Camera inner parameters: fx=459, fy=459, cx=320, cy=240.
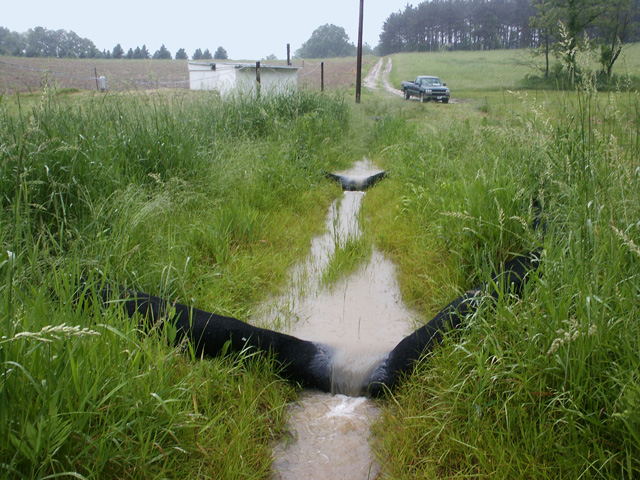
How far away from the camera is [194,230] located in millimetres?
4250

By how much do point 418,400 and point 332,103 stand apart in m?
9.61

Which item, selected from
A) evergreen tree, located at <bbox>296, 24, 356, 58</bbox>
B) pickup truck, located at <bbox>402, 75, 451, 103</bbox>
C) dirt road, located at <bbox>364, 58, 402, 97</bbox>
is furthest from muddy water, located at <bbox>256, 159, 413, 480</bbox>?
evergreen tree, located at <bbox>296, 24, 356, 58</bbox>

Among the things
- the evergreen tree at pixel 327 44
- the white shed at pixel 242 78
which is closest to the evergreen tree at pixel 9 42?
the white shed at pixel 242 78

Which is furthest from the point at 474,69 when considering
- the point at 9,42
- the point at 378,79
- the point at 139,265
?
the point at 139,265

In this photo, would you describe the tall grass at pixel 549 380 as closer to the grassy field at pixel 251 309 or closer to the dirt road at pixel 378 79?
the grassy field at pixel 251 309

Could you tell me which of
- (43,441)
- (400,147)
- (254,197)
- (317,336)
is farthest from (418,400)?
(400,147)

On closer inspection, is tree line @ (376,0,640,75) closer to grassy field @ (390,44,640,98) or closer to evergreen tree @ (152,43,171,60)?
grassy field @ (390,44,640,98)

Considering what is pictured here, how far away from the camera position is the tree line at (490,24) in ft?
60.6

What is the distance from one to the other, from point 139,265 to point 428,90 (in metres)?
21.8

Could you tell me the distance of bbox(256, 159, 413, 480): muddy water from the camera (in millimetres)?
2283

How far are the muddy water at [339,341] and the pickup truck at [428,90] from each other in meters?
19.3

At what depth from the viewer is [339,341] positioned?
332cm

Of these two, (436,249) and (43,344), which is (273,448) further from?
(436,249)

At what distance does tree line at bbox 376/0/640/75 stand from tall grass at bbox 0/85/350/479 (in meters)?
4.95
